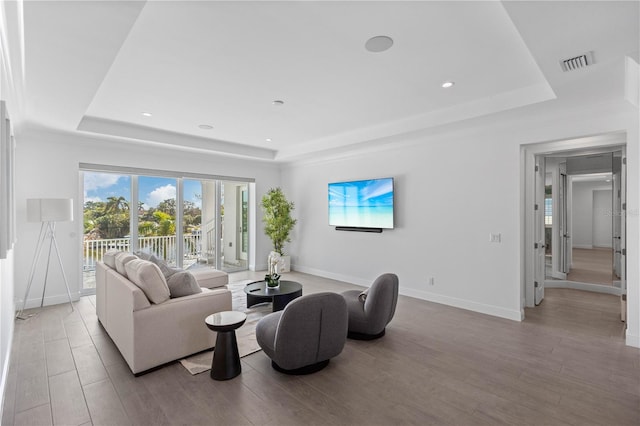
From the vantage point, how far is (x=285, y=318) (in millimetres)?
2586

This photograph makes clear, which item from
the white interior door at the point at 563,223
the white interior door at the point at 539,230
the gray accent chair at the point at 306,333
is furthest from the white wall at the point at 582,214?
the gray accent chair at the point at 306,333

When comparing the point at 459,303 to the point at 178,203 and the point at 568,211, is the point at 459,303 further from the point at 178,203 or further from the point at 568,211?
the point at 178,203

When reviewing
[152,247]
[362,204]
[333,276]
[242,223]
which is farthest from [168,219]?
[362,204]

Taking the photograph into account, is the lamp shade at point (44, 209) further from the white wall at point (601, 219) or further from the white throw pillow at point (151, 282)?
the white wall at point (601, 219)

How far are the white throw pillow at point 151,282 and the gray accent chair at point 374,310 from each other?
1832 mm

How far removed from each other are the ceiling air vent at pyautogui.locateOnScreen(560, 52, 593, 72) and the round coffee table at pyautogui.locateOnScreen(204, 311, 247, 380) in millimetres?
3487

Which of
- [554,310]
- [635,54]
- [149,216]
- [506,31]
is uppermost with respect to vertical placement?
[506,31]

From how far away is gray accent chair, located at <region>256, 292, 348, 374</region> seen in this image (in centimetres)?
260

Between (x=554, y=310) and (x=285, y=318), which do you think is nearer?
(x=285, y=318)

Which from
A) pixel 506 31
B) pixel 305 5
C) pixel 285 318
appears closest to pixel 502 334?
pixel 285 318

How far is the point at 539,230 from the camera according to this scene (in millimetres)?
4910

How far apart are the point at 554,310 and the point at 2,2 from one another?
6513 mm

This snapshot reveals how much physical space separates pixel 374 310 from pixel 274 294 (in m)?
1.39

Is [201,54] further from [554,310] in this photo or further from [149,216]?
[554,310]
